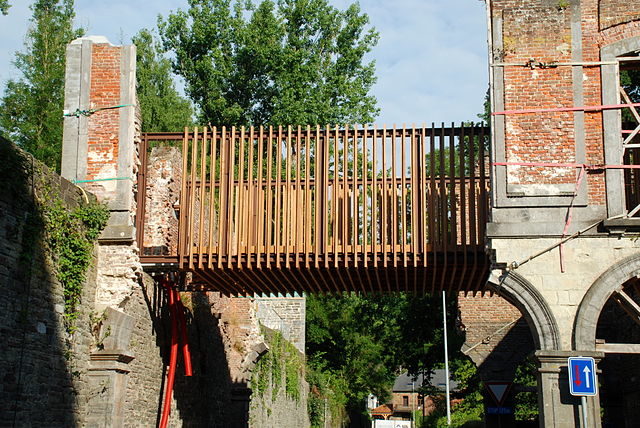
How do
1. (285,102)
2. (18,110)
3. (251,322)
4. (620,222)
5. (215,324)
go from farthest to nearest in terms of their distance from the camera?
(285,102)
(18,110)
(251,322)
(215,324)
(620,222)

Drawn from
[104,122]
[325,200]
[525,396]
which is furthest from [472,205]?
[525,396]

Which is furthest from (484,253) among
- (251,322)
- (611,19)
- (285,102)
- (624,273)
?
(285,102)

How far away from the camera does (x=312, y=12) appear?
3316cm

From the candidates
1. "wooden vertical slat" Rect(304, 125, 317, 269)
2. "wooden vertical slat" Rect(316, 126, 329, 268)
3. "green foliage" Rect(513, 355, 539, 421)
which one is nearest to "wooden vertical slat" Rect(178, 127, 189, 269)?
"wooden vertical slat" Rect(304, 125, 317, 269)

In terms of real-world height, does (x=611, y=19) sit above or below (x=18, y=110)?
below

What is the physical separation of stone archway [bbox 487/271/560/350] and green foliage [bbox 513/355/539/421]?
934 cm

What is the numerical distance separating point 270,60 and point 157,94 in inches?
213

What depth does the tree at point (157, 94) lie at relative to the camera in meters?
32.2

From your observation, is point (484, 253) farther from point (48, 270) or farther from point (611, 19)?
point (48, 270)

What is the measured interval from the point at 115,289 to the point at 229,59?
69.8ft

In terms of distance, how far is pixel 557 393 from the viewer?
11547mm

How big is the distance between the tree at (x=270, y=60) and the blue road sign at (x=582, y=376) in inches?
804

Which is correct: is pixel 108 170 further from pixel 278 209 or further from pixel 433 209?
pixel 433 209

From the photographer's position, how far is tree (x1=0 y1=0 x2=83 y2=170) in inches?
1025
